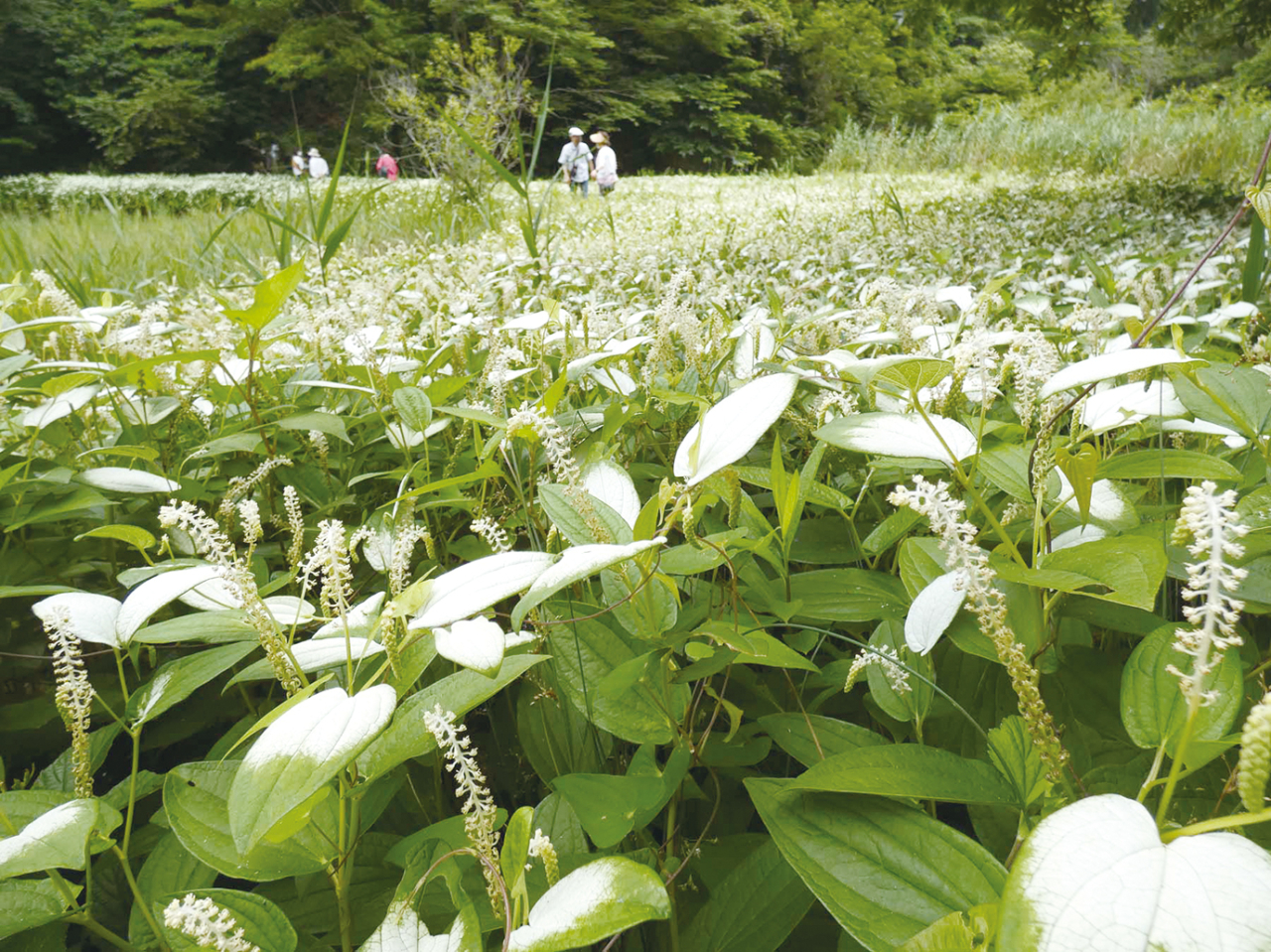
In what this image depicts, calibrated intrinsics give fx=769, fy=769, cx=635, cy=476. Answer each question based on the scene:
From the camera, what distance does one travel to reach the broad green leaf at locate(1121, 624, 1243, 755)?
38cm

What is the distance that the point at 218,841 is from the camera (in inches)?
18.5

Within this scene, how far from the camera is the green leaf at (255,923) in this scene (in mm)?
414

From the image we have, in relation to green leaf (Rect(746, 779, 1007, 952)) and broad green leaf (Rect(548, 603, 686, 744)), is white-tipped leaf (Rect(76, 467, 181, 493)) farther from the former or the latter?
green leaf (Rect(746, 779, 1007, 952))

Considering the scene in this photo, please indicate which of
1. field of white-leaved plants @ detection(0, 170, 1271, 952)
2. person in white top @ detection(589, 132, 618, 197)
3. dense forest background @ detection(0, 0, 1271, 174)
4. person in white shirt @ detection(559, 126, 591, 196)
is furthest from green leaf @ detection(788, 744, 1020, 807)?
dense forest background @ detection(0, 0, 1271, 174)

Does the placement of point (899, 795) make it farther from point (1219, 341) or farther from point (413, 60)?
point (413, 60)

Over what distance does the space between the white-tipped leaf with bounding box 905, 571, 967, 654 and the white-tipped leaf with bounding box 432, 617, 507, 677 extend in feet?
0.77

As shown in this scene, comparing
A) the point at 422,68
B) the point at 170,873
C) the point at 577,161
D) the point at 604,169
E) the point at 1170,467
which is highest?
the point at 422,68

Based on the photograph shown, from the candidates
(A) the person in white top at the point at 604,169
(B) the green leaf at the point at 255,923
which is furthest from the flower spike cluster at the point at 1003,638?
(A) the person in white top at the point at 604,169

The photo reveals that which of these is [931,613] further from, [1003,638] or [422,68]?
[422,68]

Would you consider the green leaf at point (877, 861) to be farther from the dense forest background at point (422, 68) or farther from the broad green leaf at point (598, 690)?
the dense forest background at point (422, 68)

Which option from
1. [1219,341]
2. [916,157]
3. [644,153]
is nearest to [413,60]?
[644,153]

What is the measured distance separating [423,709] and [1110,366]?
0.49m

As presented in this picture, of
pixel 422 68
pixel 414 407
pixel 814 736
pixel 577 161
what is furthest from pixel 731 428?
pixel 422 68

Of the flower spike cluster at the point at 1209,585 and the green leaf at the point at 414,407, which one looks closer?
the flower spike cluster at the point at 1209,585
